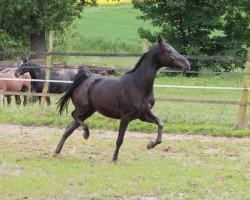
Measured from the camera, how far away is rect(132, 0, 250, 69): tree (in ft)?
106

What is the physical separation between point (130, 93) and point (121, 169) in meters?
1.32

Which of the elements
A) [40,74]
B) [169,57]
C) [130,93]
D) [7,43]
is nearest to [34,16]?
[7,43]

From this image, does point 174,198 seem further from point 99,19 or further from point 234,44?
point 99,19

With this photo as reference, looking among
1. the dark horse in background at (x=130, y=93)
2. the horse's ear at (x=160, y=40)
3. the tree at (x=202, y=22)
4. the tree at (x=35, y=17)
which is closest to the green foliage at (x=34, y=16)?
the tree at (x=35, y=17)

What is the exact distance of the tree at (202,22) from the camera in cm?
3238

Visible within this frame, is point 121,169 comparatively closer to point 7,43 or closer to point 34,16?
point 34,16

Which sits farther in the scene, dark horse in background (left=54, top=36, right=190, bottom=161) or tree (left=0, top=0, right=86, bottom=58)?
tree (left=0, top=0, right=86, bottom=58)

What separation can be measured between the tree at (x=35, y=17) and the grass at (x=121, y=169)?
18.7 m

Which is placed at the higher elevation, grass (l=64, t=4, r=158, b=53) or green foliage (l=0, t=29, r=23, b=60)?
green foliage (l=0, t=29, r=23, b=60)

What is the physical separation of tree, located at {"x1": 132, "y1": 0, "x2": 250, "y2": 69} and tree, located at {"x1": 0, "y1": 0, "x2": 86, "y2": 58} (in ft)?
12.5

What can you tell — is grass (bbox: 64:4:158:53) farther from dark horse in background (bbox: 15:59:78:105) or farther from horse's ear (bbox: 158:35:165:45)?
horse's ear (bbox: 158:35:165:45)

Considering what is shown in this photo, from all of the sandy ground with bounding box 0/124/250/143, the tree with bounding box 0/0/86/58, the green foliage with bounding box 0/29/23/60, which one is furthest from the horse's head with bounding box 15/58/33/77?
the green foliage with bounding box 0/29/23/60

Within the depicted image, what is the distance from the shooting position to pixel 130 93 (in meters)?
10.3

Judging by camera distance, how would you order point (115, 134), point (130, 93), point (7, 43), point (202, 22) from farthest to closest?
point (7, 43), point (202, 22), point (115, 134), point (130, 93)
